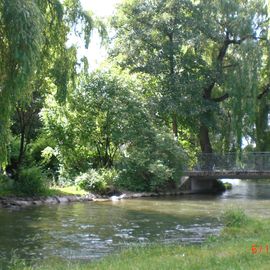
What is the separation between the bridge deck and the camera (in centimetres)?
3281

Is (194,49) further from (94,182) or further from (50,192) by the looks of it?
(50,192)

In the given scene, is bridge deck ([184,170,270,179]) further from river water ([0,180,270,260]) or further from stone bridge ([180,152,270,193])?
river water ([0,180,270,260])

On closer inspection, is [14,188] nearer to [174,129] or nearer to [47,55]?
[47,55]

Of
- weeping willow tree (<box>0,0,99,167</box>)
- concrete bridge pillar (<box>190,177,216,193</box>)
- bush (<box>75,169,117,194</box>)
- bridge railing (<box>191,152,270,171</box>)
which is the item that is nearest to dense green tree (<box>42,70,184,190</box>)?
bush (<box>75,169,117,194</box>)

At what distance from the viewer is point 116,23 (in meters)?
36.8

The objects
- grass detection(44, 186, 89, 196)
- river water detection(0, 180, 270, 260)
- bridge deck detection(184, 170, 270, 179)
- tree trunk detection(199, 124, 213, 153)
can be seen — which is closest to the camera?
river water detection(0, 180, 270, 260)

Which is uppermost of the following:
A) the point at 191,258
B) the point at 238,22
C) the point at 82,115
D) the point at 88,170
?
the point at 238,22

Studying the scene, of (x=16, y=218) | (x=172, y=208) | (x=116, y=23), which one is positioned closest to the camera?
(x=16, y=218)

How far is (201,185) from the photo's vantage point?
37125 millimetres

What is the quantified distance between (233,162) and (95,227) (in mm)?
20253

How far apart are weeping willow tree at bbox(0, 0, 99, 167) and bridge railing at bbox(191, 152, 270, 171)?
59.0 feet

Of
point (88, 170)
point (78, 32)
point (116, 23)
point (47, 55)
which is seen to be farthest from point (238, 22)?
point (47, 55)

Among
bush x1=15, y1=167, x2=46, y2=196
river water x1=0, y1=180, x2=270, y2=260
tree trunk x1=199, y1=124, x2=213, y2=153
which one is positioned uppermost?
tree trunk x1=199, y1=124, x2=213, y2=153

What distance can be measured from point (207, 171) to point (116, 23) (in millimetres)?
13478
